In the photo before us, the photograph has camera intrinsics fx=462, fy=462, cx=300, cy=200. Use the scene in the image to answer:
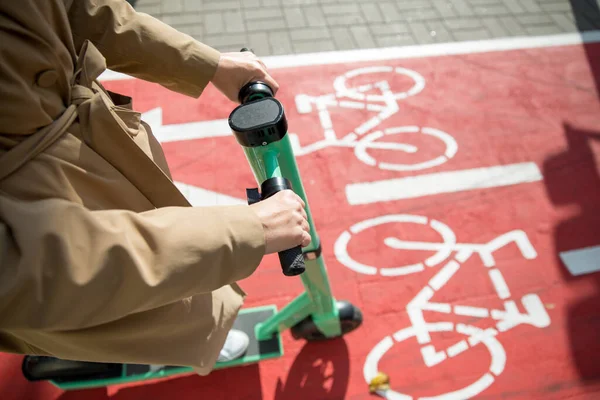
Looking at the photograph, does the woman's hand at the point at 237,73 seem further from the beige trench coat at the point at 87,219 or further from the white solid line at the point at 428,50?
the white solid line at the point at 428,50

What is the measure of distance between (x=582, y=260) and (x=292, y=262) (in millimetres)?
2510

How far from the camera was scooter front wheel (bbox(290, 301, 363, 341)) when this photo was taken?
2420mm

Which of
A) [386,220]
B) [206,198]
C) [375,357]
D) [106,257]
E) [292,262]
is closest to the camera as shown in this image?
[106,257]

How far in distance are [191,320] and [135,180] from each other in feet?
1.72

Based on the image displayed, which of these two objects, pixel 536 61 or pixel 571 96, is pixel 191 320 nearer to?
pixel 571 96

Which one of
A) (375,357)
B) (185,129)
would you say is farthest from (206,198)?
(375,357)

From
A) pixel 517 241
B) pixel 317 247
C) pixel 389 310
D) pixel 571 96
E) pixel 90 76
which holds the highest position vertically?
pixel 90 76

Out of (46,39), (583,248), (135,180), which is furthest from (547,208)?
(46,39)

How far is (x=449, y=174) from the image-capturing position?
11.1 feet

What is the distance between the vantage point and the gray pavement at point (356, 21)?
14.6ft

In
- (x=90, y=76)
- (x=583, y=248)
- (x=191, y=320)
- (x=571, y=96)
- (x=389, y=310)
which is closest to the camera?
(x=90, y=76)

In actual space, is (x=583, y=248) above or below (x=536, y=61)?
below

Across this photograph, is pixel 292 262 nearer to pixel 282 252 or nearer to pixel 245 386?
pixel 282 252

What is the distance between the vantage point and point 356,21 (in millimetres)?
4672
